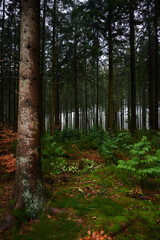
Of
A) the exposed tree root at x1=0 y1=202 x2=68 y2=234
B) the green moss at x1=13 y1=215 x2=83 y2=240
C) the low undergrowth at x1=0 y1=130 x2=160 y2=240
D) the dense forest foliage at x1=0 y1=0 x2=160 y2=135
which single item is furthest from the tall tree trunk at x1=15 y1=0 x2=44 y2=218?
the dense forest foliage at x1=0 y1=0 x2=160 y2=135

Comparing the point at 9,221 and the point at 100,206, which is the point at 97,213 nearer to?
the point at 100,206

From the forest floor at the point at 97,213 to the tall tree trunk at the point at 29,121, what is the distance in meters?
0.47

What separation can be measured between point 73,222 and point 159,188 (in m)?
2.94

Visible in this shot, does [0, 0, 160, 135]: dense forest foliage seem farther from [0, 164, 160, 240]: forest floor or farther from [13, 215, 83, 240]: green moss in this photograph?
[13, 215, 83, 240]: green moss

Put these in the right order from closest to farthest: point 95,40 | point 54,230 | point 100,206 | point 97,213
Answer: point 54,230
point 97,213
point 100,206
point 95,40

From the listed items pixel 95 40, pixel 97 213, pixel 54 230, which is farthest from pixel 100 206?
pixel 95 40

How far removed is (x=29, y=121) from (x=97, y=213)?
2541 millimetres

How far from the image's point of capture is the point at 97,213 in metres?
3.01

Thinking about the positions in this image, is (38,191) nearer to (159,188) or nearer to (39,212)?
(39,212)

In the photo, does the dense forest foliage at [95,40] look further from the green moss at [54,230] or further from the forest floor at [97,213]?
the green moss at [54,230]

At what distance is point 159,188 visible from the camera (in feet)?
13.7

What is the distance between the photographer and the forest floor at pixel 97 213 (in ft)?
7.94

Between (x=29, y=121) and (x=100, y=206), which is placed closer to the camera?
(x=29, y=121)

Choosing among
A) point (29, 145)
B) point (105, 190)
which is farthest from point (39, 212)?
point (105, 190)
